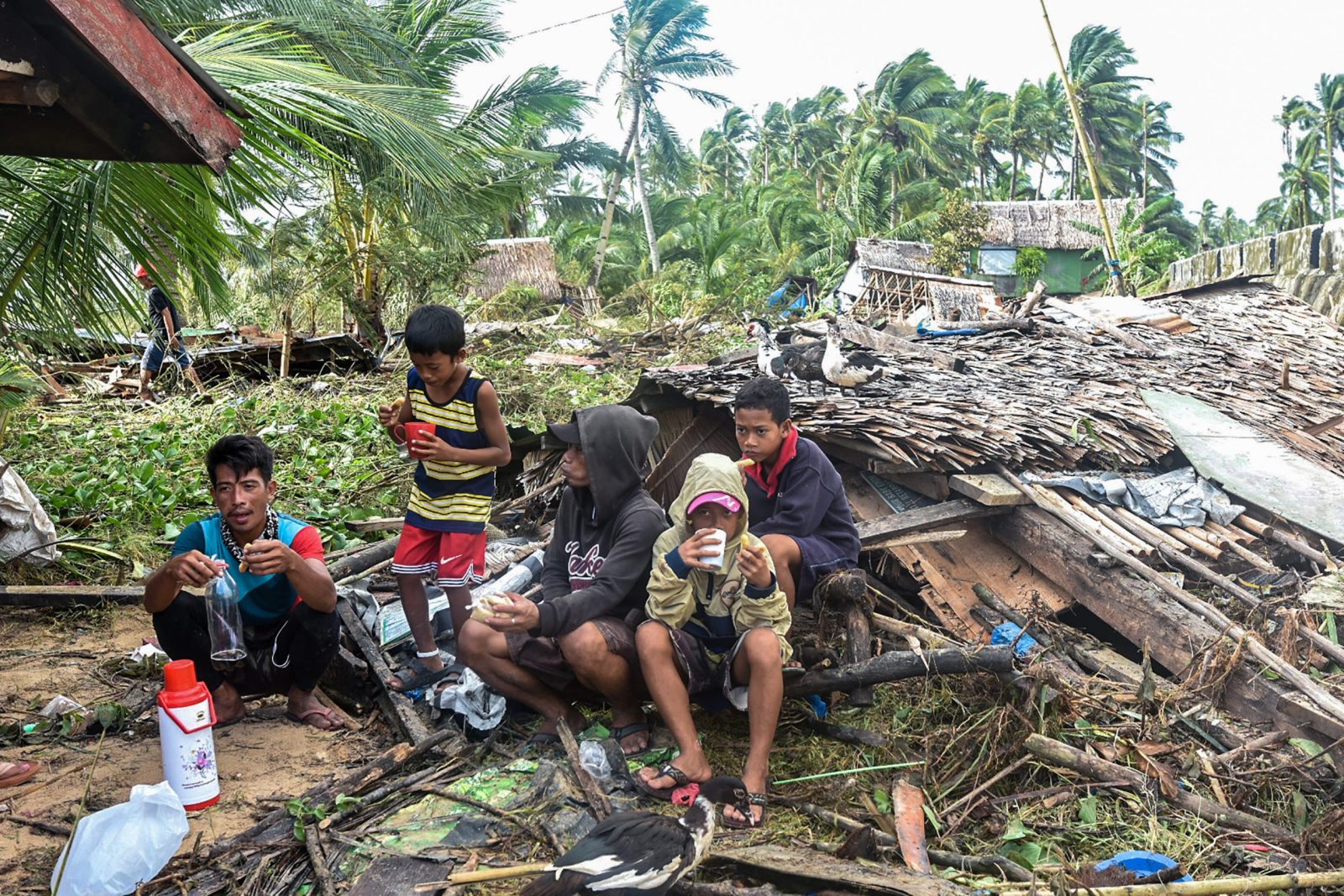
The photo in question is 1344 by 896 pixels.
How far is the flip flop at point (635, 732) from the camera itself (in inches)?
146

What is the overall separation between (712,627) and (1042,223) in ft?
112

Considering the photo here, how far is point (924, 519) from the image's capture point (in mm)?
5086

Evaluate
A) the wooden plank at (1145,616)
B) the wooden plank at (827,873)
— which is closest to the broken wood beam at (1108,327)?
the wooden plank at (1145,616)

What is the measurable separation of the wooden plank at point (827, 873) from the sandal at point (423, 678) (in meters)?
1.70

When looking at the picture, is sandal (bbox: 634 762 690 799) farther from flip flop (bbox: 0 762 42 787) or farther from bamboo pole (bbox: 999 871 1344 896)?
flip flop (bbox: 0 762 42 787)

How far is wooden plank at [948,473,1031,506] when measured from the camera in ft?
16.8

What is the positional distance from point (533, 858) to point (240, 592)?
62.1 inches

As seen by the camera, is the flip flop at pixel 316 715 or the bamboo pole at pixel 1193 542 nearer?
the flip flop at pixel 316 715

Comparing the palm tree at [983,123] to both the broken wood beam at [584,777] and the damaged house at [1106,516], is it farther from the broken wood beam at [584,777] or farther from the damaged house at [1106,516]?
the broken wood beam at [584,777]

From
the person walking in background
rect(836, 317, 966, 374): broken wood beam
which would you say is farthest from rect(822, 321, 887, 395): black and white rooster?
the person walking in background

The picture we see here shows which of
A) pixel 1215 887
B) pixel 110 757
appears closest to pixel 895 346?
pixel 1215 887

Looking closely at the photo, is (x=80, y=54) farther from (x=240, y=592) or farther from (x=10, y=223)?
(x=10, y=223)

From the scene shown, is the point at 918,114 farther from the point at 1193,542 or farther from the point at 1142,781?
the point at 1142,781

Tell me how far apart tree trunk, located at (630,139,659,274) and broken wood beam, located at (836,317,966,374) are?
18882 millimetres
